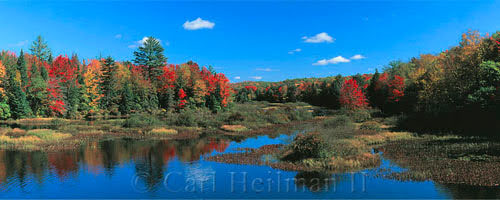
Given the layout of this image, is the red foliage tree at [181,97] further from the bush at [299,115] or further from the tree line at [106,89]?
the bush at [299,115]

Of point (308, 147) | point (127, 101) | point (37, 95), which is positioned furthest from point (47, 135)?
point (127, 101)

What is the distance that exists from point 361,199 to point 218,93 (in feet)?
259

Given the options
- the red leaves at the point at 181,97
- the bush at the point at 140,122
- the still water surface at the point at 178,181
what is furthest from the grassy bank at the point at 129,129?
the red leaves at the point at 181,97

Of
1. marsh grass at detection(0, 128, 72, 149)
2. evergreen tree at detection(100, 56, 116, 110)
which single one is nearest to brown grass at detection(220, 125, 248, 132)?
marsh grass at detection(0, 128, 72, 149)

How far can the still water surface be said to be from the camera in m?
20.5

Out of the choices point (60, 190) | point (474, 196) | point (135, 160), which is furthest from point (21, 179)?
point (474, 196)

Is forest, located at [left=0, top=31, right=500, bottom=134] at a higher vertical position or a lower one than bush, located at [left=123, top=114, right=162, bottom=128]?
higher

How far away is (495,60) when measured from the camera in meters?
41.9

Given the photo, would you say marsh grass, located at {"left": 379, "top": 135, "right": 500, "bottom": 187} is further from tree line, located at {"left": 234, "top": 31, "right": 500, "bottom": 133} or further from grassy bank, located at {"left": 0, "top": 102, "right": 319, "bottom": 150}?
grassy bank, located at {"left": 0, "top": 102, "right": 319, "bottom": 150}

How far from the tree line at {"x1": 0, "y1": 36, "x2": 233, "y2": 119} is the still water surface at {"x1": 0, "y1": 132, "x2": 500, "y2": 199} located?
5062 centimetres

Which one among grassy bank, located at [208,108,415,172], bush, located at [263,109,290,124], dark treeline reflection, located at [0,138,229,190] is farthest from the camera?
bush, located at [263,109,290,124]

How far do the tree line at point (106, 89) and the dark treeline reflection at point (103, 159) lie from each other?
45.2 m

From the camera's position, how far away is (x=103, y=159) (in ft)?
104

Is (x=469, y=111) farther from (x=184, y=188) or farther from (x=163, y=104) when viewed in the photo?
(x=163, y=104)
